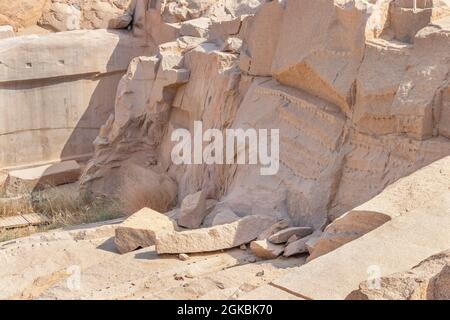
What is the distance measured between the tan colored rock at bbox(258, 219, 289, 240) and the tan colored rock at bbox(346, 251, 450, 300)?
2.00m

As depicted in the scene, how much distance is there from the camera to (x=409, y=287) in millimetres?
2531

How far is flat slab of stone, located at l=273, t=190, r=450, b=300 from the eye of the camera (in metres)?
2.88

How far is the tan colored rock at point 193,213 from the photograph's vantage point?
5.62 m

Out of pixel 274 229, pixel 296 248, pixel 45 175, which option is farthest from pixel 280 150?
pixel 45 175

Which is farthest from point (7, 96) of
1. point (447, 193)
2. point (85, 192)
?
point (447, 193)

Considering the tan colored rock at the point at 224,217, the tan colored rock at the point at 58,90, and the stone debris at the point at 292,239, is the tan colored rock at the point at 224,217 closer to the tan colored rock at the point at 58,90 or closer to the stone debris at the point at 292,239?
the stone debris at the point at 292,239

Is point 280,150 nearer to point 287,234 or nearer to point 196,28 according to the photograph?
point 287,234

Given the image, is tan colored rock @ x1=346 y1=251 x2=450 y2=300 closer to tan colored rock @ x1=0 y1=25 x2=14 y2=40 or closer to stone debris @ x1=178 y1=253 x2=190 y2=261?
stone debris @ x1=178 y1=253 x2=190 y2=261

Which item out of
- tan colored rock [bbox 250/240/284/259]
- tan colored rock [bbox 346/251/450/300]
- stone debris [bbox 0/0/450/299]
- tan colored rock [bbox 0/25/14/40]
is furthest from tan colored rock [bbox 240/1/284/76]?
tan colored rock [bbox 0/25/14/40]

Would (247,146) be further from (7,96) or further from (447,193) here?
(7,96)

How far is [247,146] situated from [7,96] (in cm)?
509

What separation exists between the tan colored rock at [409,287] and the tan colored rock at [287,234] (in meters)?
1.83

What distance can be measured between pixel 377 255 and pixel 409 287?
0.57 meters

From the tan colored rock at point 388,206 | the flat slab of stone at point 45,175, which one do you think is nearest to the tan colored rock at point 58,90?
the flat slab of stone at point 45,175
